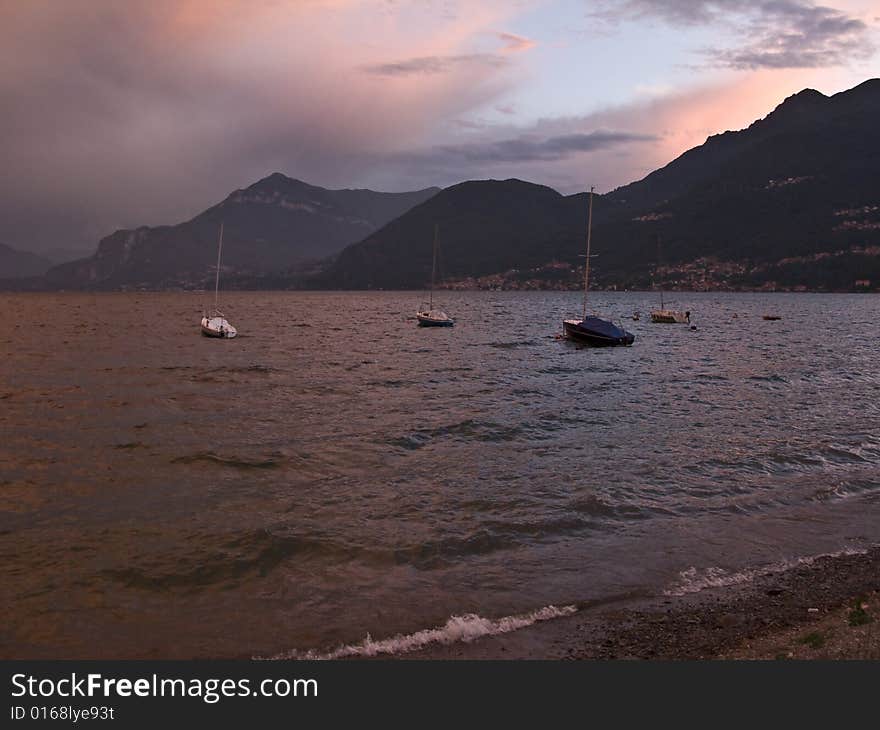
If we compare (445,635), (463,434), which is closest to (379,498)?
(445,635)

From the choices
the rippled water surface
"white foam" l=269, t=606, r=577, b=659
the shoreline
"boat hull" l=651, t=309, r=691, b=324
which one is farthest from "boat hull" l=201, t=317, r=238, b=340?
"boat hull" l=651, t=309, r=691, b=324

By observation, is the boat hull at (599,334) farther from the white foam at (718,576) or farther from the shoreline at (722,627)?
the shoreline at (722,627)

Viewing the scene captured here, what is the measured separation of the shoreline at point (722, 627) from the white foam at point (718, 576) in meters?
0.19

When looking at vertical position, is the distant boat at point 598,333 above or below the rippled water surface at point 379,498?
above

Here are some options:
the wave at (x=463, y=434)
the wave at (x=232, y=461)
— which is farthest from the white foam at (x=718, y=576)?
the wave at (x=232, y=461)

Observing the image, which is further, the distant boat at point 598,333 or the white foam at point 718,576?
the distant boat at point 598,333

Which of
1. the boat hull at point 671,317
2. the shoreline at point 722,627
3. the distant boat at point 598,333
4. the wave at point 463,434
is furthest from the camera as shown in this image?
the boat hull at point 671,317

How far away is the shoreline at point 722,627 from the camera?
9422 mm

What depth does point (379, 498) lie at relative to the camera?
18.1 m

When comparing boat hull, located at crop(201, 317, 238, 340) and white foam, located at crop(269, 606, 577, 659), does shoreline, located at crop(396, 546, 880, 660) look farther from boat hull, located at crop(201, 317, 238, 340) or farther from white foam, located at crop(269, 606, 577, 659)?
boat hull, located at crop(201, 317, 238, 340)

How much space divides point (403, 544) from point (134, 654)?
5.94 metres

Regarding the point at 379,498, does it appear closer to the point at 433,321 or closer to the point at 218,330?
the point at 218,330

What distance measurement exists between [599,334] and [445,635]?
59322mm

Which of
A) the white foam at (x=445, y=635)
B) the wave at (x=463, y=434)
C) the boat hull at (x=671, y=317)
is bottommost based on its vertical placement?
the white foam at (x=445, y=635)
